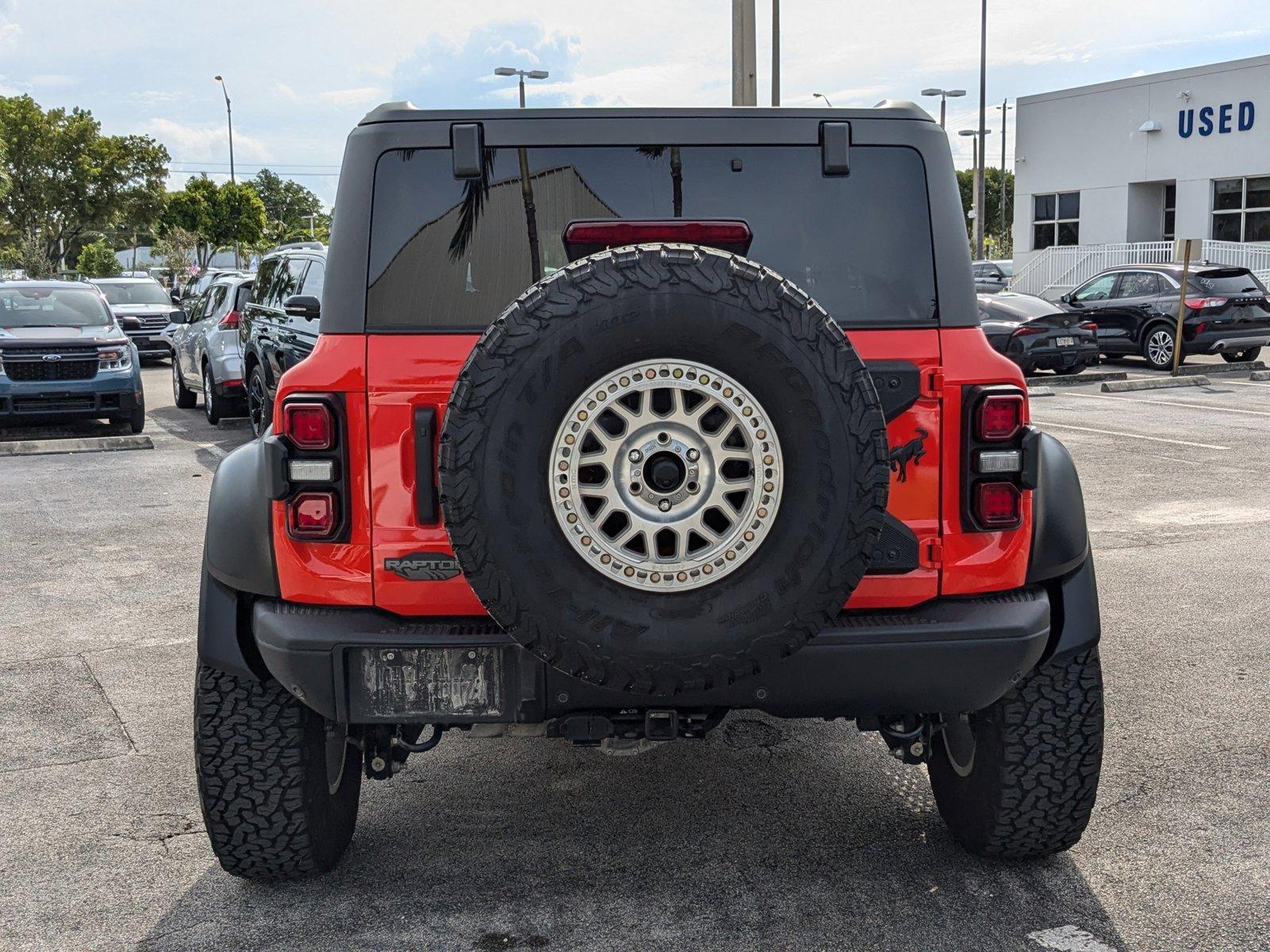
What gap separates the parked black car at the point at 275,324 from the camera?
1095 cm

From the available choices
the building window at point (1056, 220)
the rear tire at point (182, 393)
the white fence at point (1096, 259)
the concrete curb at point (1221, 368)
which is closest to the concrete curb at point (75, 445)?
the rear tire at point (182, 393)

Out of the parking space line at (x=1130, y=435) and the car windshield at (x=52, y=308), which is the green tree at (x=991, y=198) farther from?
the car windshield at (x=52, y=308)

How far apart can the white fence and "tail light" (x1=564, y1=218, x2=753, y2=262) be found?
2844 centimetres

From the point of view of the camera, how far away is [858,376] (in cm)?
277

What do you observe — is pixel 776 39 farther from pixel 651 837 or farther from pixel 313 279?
pixel 651 837

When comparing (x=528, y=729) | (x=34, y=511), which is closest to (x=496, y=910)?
(x=528, y=729)

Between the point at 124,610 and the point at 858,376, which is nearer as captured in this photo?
the point at 858,376

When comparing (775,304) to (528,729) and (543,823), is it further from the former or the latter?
(543,823)

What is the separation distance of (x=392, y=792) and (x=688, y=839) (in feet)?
3.29

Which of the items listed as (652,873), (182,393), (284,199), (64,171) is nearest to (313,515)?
(652,873)

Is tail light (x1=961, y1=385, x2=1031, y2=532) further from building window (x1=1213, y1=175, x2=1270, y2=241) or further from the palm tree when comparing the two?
building window (x1=1213, y1=175, x2=1270, y2=241)

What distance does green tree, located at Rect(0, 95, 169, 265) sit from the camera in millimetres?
60062

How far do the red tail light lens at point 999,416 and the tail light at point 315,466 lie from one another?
150 cm

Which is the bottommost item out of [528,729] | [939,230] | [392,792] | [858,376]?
[392,792]
